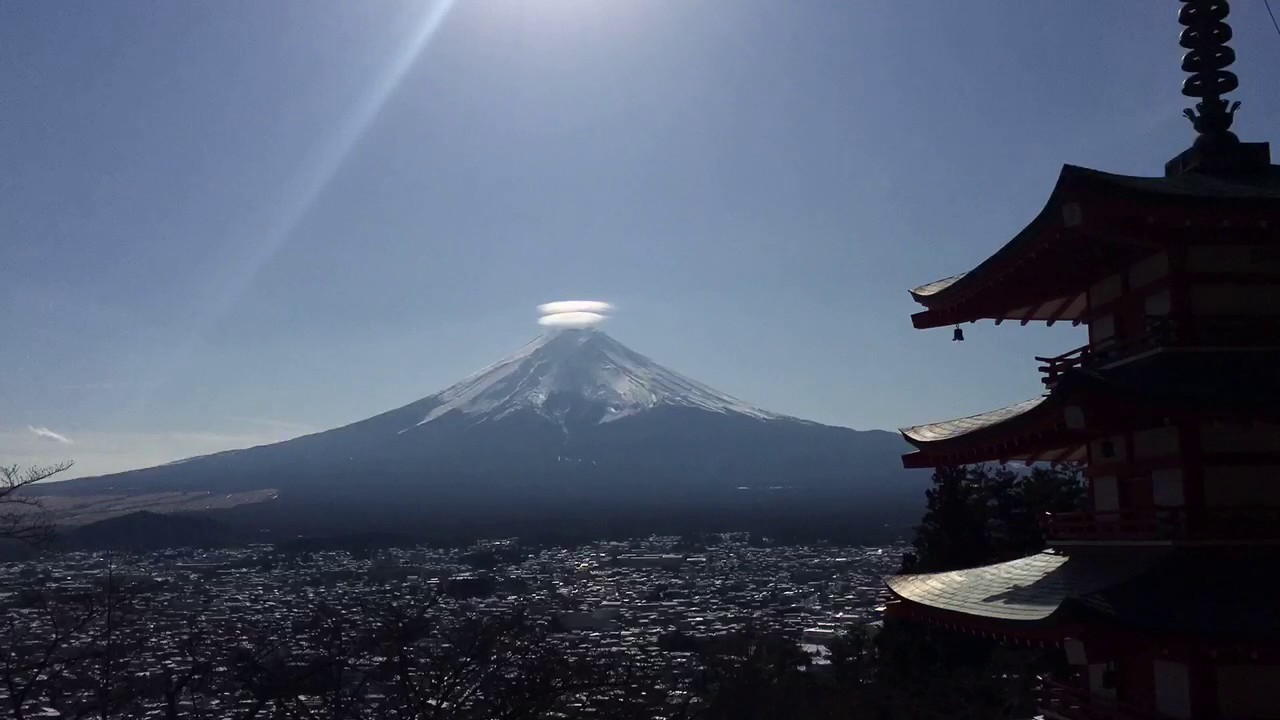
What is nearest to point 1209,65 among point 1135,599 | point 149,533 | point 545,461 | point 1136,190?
point 1136,190

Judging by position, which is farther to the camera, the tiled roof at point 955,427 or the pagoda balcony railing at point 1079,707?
the tiled roof at point 955,427

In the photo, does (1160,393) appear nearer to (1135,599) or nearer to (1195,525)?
(1195,525)

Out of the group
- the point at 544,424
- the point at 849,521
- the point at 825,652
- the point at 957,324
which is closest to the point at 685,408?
the point at 544,424

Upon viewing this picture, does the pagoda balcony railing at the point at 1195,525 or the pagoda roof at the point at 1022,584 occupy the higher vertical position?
the pagoda balcony railing at the point at 1195,525

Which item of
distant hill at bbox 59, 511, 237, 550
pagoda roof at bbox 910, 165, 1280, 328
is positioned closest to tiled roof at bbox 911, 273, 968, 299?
pagoda roof at bbox 910, 165, 1280, 328

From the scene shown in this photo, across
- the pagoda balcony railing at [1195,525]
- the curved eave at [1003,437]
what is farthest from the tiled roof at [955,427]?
the pagoda balcony railing at [1195,525]

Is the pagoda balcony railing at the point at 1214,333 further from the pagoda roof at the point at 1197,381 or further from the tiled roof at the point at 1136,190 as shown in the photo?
the tiled roof at the point at 1136,190
